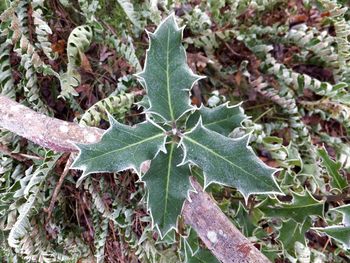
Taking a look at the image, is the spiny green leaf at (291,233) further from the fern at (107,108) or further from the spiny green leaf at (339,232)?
the fern at (107,108)

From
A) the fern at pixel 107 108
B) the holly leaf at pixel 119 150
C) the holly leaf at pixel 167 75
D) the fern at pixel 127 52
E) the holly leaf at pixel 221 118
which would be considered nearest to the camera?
the holly leaf at pixel 119 150

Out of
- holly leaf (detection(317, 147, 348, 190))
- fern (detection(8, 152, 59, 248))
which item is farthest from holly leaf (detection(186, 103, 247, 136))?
fern (detection(8, 152, 59, 248))

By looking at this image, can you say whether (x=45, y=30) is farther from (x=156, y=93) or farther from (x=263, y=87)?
(x=263, y=87)

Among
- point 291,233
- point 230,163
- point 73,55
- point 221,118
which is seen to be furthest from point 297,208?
point 73,55

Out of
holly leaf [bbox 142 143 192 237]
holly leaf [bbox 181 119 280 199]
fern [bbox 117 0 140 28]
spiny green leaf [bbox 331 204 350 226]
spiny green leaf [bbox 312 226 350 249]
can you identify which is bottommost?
spiny green leaf [bbox 312 226 350 249]

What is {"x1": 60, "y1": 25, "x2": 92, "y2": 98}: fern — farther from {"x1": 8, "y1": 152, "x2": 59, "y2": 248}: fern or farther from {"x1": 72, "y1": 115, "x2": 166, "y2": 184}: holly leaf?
{"x1": 72, "y1": 115, "x2": 166, "y2": 184}: holly leaf

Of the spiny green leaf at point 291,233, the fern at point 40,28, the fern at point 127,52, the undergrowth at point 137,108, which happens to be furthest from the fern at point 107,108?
the spiny green leaf at point 291,233

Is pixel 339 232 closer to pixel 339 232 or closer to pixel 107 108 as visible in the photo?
pixel 339 232
